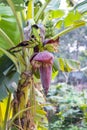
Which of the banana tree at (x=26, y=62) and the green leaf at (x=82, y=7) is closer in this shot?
the banana tree at (x=26, y=62)

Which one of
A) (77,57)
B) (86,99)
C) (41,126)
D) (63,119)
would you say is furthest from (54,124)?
(41,126)

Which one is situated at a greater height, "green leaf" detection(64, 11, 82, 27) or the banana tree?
"green leaf" detection(64, 11, 82, 27)

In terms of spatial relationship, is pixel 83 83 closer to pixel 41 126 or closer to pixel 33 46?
pixel 41 126

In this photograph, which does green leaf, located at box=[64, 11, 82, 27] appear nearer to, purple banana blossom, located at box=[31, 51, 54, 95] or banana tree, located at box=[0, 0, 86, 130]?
banana tree, located at box=[0, 0, 86, 130]

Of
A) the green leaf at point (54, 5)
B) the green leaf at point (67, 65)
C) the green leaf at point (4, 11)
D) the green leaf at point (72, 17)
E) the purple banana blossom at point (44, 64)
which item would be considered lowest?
the purple banana blossom at point (44, 64)

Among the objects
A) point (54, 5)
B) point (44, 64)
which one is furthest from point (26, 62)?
point (54, 5)

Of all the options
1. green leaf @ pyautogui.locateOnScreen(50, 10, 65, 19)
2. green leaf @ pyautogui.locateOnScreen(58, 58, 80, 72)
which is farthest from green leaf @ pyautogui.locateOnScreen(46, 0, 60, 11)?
green leaf @ pyautogui.locateOnScreen(58, 58, 80, 72)

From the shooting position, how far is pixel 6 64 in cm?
66

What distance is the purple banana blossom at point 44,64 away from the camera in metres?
0.56

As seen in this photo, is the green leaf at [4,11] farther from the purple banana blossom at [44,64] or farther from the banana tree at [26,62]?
the purple banana blossom at [44,64]

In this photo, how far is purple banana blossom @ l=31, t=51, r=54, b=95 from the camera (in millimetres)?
560

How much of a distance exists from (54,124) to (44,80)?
2500 mm

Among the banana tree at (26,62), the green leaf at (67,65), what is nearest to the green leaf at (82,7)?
the banana tree at (26,62)

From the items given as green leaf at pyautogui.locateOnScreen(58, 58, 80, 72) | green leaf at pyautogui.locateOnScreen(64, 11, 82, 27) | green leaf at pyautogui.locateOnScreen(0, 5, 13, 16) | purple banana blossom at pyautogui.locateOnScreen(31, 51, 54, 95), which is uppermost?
green leaf at pyautogui.locateOnScreen(0, 5, 13, 16)
